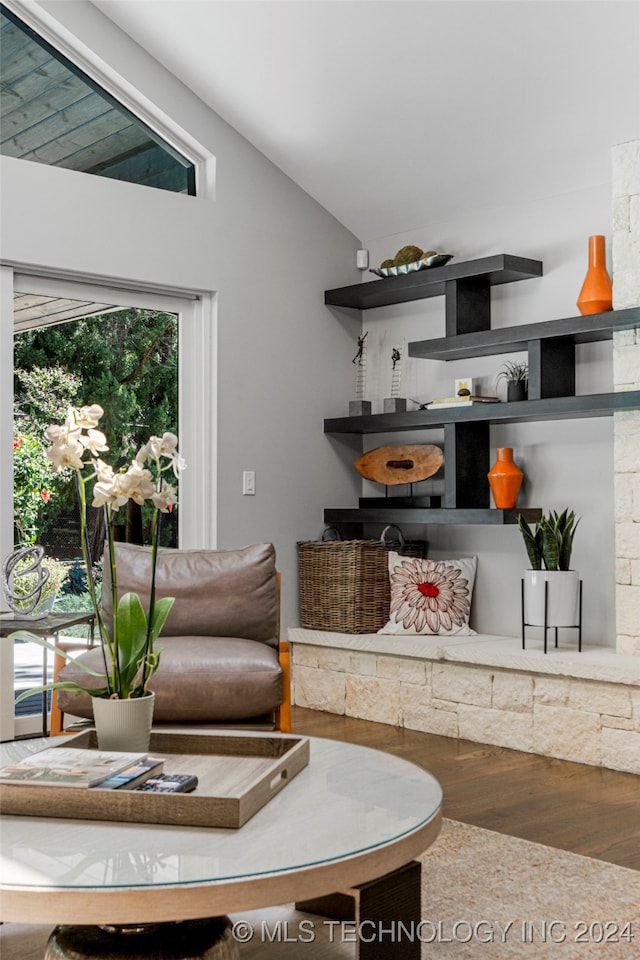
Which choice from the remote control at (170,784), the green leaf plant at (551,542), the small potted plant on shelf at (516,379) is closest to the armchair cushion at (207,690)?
the remote control at (170,784)

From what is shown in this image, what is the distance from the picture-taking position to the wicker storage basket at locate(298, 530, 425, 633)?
4887 mm

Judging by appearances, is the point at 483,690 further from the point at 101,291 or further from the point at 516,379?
the point at 101,291

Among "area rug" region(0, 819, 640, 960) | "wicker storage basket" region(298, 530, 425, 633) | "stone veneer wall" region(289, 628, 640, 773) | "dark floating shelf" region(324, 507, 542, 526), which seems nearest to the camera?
"area rug" region(0, 819, 640, 960)

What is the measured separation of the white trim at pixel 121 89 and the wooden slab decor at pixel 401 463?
1.53 metres

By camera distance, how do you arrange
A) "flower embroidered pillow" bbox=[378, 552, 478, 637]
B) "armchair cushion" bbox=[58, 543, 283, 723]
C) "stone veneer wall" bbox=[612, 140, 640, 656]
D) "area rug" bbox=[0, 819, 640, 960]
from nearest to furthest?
"area rug" bbox=[0, 819, 640, 960]
"armchair cushion" bbox=[58, 543, 283, 723]
"stone veneer wall" bbox=[612, 140, 640, 656]
"flower embroidered pillow" bbox=[378, 552, 478, 637]

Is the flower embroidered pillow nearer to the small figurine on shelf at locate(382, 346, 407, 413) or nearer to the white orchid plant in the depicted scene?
the small figurine on shelf at locate(382, 346, 407, 413)

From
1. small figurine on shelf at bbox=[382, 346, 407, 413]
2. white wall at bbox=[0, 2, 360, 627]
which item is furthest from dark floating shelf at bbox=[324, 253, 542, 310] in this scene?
small figurine on shelf at bbox=[382, 346, 407, 413]

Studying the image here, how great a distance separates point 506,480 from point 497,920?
2.47m

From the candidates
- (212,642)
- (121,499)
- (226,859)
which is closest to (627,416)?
(212,642)

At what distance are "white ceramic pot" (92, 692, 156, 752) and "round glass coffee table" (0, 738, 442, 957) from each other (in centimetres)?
32

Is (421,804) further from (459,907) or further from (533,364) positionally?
(533,364)

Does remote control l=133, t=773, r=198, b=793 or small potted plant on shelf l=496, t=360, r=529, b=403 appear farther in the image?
small potted plant on shelf l=496, t=360, r=529, b=403

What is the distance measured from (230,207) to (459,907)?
11.6ft

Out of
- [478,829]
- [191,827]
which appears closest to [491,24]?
[478,829]
